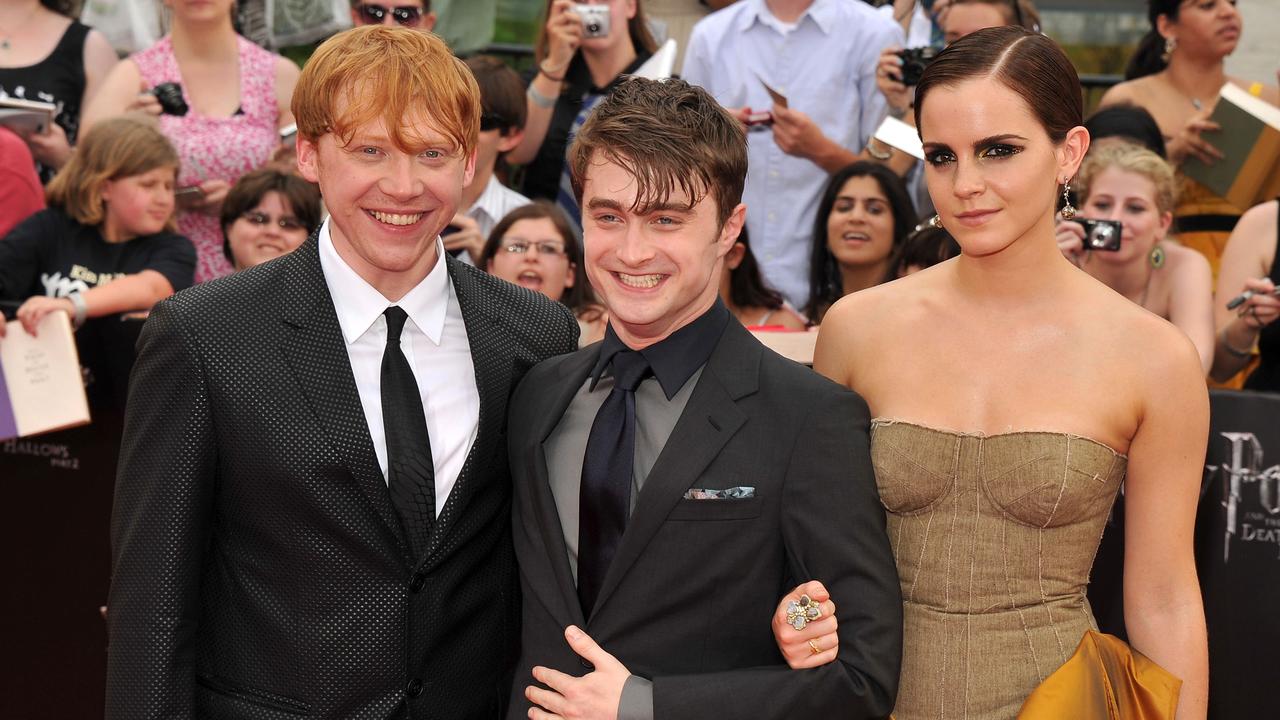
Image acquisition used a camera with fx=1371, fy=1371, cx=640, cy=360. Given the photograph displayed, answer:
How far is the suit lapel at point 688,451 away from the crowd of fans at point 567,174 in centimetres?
237

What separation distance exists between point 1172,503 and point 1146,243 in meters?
2.32

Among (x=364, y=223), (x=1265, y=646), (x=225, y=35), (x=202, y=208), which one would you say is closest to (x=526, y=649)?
(x=364, y=223)

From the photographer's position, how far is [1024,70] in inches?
100

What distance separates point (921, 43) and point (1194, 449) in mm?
A: 3843

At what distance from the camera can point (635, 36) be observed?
563 centimetres

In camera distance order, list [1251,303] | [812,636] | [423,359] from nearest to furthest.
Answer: [812,636], [423,359], [1251,303]

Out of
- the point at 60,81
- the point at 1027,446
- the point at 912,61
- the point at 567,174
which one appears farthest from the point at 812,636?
the point at 60,81

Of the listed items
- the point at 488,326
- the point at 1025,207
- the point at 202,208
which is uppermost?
the point at 1025,207

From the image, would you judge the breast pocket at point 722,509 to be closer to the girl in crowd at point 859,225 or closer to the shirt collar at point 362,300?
the shirt collar at point 362,300

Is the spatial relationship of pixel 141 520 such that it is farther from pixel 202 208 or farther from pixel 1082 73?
pixel 1082 73

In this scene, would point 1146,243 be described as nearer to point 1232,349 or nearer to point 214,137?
point 1232,349

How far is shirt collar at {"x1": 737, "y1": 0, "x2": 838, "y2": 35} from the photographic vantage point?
555 cm

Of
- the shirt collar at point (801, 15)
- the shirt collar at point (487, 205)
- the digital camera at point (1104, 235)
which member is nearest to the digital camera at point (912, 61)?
the shirt collar at point (801, 15)

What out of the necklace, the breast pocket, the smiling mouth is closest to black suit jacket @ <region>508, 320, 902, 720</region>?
the breast pocket
